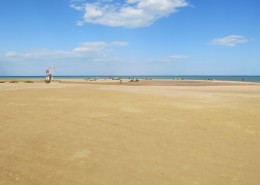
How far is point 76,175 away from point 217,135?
5.17 m

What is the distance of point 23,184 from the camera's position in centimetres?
525

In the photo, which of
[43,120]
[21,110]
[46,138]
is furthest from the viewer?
[21,110]

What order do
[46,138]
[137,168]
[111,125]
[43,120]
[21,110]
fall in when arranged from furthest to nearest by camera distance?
1. [21,110]
2. [43,120]
3. [111,125]
4. [46,138]
5. [137,168]

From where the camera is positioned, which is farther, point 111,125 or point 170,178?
point 111,125

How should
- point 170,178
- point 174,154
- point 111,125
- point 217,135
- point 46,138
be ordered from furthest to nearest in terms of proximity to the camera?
point 111,125 < point 217,135 < point 46,138 < point 174,154 < point 170,178

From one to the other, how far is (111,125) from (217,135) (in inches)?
153

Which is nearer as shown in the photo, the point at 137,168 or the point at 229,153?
the point at 137,168

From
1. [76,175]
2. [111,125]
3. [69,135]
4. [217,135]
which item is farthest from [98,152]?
[217,135]

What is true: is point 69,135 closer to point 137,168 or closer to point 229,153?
point 137,168

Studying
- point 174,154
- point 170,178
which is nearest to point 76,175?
point 170,178

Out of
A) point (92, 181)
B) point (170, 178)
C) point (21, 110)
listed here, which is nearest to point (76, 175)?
point (92, 181)

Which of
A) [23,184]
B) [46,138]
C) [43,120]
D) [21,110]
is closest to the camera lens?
[23,184]

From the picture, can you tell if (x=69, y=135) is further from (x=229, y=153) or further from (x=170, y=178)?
(x=229, y=153)

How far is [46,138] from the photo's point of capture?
8211 millimetres
